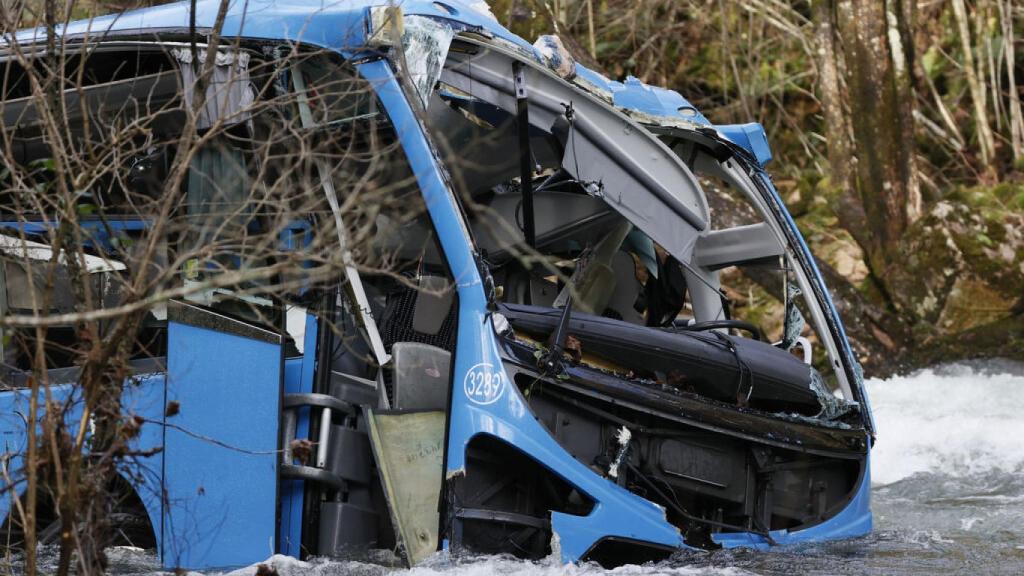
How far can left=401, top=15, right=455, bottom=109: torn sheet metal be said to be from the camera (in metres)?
5.04

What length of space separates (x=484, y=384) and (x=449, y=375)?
0.16 metres

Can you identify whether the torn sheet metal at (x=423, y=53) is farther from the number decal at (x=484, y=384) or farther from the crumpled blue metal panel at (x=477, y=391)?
the number decal at (x=484, y=384)

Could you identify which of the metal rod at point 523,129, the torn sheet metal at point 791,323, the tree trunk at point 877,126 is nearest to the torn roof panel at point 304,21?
the metal rod at point 523,129

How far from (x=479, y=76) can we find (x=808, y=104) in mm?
15794

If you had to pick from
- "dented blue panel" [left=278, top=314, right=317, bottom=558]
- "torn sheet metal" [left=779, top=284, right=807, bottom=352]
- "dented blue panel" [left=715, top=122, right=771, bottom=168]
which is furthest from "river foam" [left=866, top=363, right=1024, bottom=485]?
"dented blue panel" [left=278, top=314, right=317, bottom=558]

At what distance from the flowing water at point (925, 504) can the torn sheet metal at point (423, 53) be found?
1.84 m

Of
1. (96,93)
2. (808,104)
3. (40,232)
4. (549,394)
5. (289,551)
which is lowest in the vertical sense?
(289,551)

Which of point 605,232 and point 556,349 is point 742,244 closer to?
point 605,232

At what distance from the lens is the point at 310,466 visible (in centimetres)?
487

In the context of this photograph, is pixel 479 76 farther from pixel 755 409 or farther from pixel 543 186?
pixel 755 409

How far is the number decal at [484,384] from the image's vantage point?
487 cm

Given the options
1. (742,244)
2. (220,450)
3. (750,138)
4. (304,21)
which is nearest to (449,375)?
(220,450)

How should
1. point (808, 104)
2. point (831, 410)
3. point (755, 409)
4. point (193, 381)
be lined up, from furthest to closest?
point (808, 104) < point (831, 410) < point (755, 409) < point (193, 381)

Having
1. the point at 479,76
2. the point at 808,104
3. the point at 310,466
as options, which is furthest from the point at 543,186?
the point at 808,104
